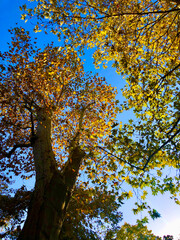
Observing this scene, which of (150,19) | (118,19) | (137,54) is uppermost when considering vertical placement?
(150,19)

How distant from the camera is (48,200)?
13.1 ft

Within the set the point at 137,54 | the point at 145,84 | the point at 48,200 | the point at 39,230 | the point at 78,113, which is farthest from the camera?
the point at 78,113

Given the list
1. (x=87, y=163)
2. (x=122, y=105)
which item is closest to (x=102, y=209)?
(x=87, y=163)

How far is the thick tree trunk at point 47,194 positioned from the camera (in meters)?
3.49

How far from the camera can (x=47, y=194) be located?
13.6 ft

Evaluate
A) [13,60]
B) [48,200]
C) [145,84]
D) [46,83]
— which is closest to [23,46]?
[13,60]

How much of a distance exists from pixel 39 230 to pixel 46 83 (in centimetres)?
887

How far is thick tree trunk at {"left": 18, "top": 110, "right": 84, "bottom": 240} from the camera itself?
349 centimetres

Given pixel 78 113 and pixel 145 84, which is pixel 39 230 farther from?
pixel 78 113

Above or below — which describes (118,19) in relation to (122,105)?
above

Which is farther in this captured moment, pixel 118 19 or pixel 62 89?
pixel 62 89

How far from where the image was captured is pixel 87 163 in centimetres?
588

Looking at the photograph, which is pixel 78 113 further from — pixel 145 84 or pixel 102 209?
pixel 102 209

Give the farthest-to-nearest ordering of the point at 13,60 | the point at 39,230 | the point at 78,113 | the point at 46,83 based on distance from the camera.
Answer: the point at 78,113, the point at 46,83, the point at 13,60, the point at 39,230
